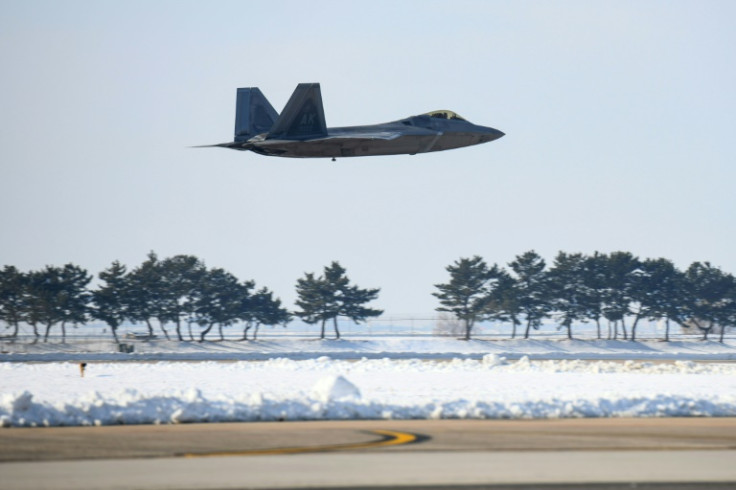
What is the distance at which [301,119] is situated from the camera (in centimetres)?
4012

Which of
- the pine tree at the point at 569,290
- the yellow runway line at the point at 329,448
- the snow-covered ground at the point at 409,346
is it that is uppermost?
the pine tree at the point at 569,290

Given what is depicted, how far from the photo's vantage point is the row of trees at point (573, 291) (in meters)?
112

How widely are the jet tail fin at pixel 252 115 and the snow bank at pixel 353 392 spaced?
35.6ft

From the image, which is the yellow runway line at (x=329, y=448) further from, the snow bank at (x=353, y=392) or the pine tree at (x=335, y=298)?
the pine tree at (x=335, y=298)

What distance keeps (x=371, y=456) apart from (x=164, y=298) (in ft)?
314

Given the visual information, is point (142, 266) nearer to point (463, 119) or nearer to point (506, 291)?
point (506, 291)

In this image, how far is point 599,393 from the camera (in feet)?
96.9

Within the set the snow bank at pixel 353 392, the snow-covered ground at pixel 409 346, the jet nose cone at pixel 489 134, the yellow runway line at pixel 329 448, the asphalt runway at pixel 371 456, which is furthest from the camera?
the snow-covered ground at pixel 409 346

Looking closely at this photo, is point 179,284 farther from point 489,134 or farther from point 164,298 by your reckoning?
point 489,134

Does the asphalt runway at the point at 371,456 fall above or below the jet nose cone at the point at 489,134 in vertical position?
below

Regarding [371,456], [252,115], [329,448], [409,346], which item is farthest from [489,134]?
[409,346]

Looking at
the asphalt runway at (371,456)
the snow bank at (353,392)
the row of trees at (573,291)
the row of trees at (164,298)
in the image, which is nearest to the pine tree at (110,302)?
the row of trees at (164,298)

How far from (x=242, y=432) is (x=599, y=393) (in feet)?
45.0

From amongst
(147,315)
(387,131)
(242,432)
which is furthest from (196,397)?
(147,315)
